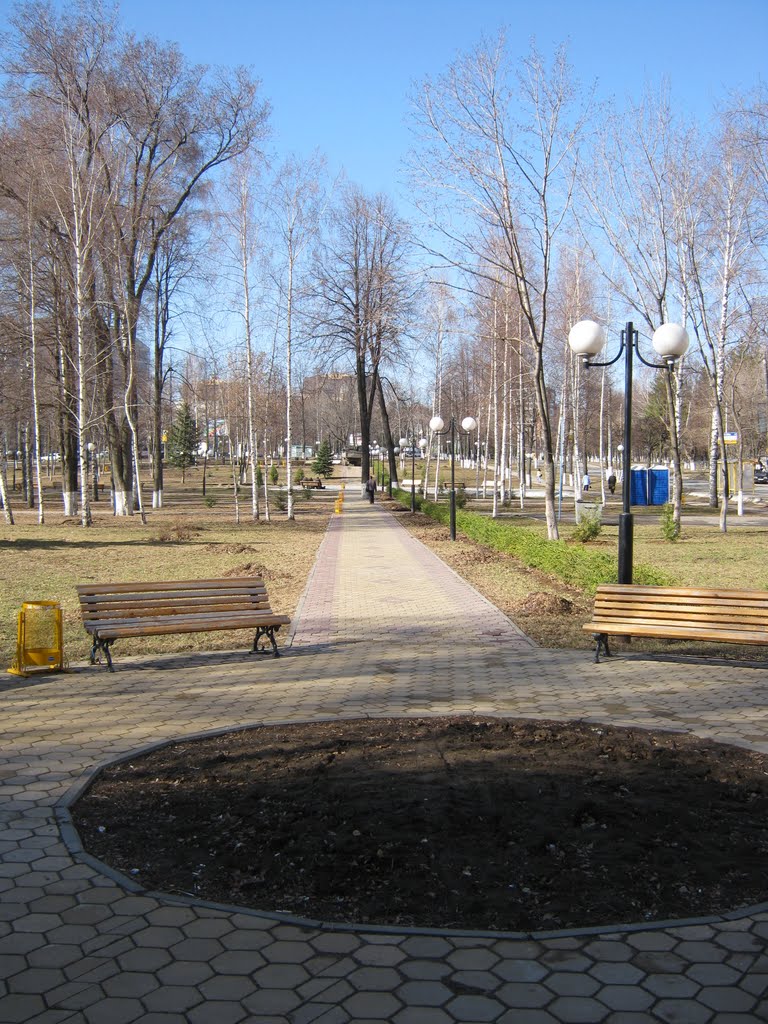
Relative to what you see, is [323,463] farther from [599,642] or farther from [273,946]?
[273,946]

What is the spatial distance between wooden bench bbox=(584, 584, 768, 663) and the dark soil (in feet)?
7.17

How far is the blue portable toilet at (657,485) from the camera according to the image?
126ft

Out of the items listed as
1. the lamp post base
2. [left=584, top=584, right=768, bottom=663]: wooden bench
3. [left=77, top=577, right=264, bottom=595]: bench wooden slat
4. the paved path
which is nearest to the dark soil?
the paved path

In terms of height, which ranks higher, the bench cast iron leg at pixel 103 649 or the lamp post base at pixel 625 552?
the lamp post base at pixel 625 552

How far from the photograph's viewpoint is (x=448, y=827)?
3.78 meters

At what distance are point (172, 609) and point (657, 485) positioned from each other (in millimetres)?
34131

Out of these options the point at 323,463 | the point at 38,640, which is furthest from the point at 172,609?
the point at 323,463

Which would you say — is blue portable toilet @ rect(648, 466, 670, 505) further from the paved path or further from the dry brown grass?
the paved path

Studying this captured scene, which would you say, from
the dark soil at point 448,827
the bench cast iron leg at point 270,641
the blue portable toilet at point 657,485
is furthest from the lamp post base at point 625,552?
the blue portable toilet at point 657,485

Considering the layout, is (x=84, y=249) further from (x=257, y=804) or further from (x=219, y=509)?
(x=257, y=804)

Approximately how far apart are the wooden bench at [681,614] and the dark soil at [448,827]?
86.1 inches

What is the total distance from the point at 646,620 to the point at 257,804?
178 inches

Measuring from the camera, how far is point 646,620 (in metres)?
7.49

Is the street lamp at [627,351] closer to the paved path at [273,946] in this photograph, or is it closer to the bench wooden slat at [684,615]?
the bench wooden slat at [684,615]
